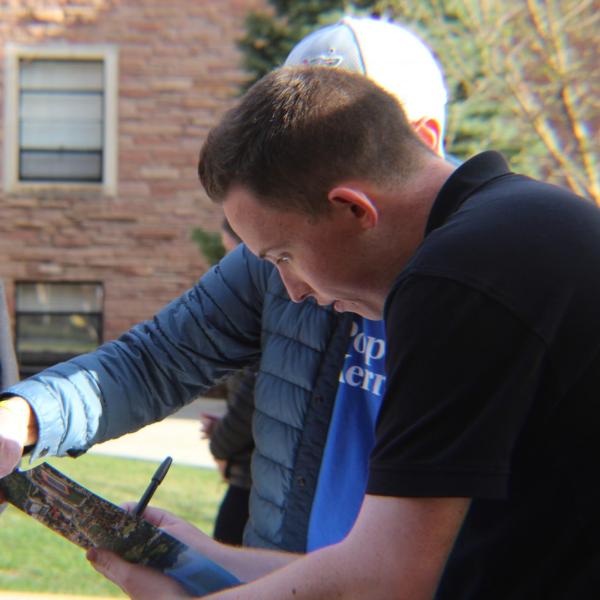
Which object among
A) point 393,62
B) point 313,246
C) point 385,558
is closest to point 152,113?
point 393,62

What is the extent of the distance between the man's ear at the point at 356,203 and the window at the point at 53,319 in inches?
489

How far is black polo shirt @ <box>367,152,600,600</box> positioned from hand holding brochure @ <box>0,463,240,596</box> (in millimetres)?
520

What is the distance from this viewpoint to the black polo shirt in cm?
128

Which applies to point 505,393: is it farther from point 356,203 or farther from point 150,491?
point 150,491

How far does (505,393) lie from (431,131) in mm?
1100

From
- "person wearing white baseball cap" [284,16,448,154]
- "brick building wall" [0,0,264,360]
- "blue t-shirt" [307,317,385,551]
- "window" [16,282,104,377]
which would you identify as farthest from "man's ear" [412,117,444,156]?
"window" [16,282,104,377]

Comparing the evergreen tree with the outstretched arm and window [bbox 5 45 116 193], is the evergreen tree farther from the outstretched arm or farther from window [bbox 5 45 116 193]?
the outstretched arm

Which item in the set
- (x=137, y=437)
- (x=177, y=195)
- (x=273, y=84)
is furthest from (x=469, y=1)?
(x=273, y=84)

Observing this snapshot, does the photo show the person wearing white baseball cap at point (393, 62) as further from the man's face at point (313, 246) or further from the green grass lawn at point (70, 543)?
the green grass lawn at point (70, 543)

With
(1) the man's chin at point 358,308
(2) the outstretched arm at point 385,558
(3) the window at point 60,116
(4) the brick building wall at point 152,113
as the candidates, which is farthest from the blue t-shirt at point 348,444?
(3) the window at point 60,116

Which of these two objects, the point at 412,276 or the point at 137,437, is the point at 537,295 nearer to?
the point at 412,276

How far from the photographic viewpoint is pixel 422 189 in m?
1.58

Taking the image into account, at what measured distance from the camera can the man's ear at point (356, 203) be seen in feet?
5.02

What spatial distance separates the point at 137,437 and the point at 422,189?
9.05 metres
